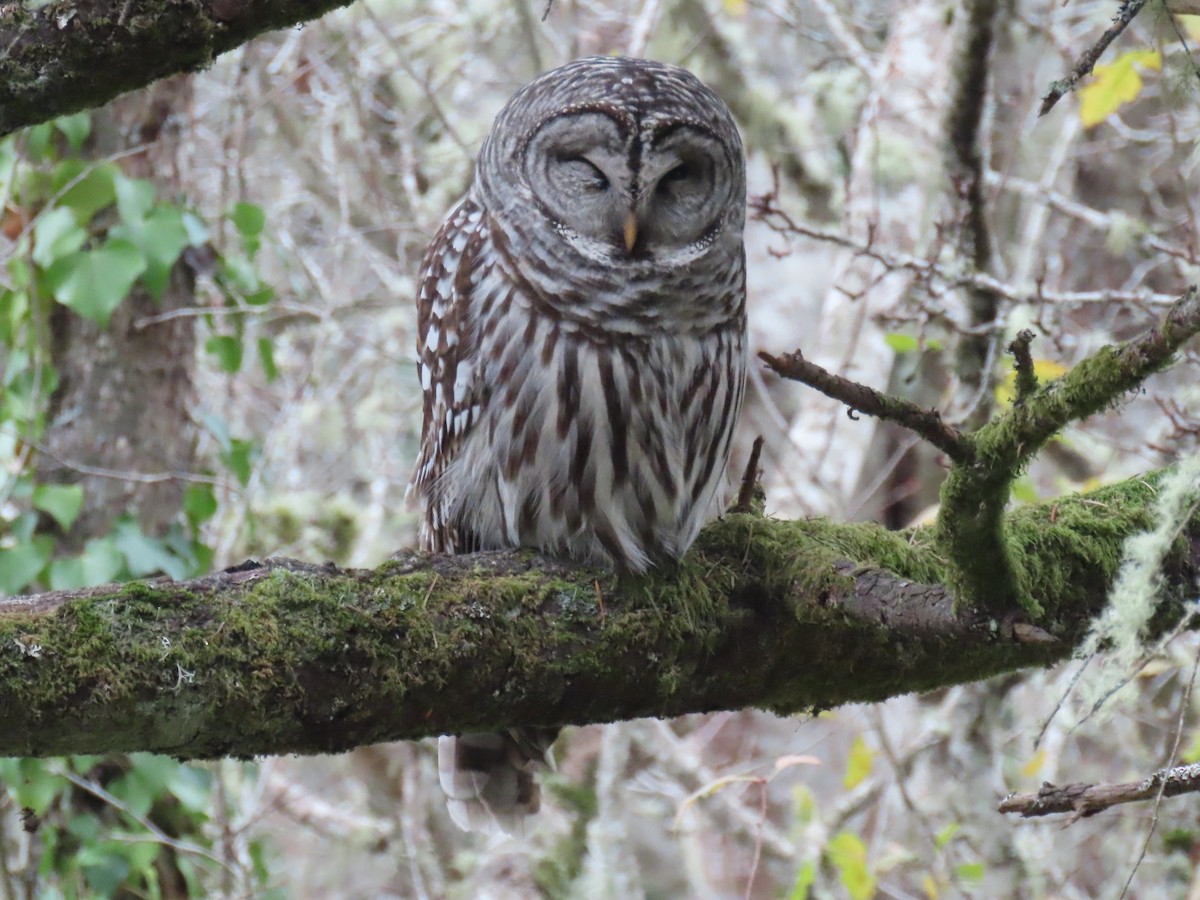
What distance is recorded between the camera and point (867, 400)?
200cm

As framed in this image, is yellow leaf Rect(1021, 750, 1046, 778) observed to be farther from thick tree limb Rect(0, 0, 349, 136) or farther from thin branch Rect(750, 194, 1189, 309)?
thick tree limb Rect(0, 0, 349, 136)

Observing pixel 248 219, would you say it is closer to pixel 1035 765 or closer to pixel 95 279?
pixel 95 279

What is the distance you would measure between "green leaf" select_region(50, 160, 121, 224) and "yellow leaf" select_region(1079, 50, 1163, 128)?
11.2 ft

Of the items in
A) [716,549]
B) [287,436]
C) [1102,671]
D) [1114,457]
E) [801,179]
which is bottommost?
[1102,671]

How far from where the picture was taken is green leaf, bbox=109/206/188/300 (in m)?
4.50

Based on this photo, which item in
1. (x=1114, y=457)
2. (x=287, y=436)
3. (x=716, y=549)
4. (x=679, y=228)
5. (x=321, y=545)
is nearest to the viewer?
(x=716, y=549)

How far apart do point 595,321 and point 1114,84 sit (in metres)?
2.32

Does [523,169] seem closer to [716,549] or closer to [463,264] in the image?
[463,264]

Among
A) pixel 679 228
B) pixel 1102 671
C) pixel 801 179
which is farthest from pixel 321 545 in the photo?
pixel 1102 671

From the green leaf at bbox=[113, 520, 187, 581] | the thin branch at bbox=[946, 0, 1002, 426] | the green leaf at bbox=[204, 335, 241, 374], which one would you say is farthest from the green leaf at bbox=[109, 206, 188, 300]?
the thin branch at bbox=[946, 0, 1002, 426]

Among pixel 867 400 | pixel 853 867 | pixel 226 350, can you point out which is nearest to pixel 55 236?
pixel 226 350

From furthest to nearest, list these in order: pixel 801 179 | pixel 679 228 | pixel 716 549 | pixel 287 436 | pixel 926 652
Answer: pixel 801 179, pixel 287 436, pixel 679 228, pixel 716 549, pixel 926 652

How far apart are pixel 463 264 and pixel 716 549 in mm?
1043

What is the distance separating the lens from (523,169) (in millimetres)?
3627
